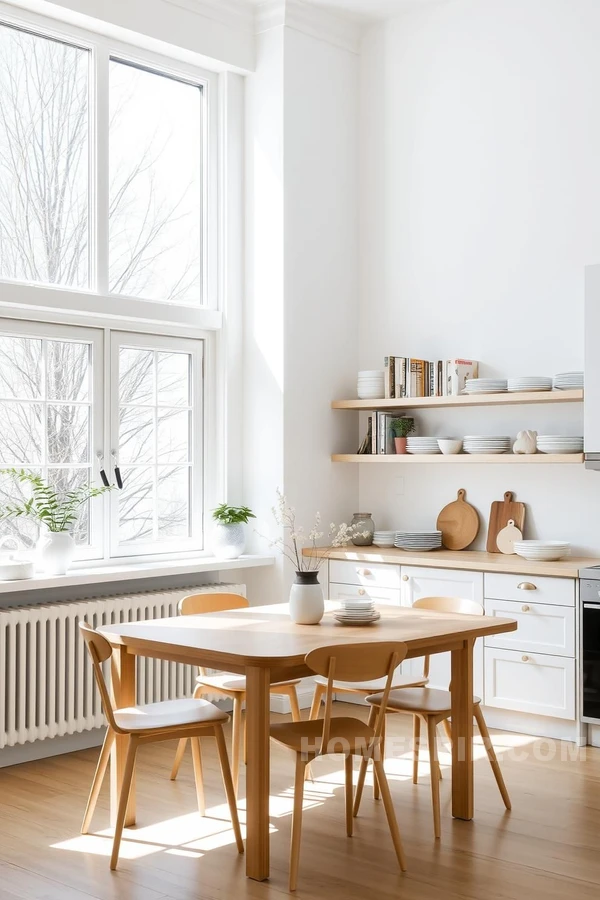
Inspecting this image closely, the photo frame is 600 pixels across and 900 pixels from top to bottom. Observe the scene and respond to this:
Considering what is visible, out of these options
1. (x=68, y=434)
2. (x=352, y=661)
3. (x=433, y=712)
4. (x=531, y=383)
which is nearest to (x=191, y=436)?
(x=68, y=434)

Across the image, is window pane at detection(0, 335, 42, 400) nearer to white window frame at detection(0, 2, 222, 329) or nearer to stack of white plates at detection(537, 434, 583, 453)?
white window frame at detection(0, 2, 222, 329)

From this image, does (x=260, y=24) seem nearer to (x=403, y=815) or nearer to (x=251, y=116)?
(x=251, y=116)

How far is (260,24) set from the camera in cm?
611

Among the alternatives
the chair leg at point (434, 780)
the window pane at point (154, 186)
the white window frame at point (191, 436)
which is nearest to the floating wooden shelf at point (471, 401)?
the white window frame at point (191, 436)

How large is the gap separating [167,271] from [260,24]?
5.18 ft

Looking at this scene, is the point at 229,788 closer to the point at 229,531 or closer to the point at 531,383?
the point at 229,531

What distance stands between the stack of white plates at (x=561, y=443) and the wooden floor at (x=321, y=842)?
1.53 m

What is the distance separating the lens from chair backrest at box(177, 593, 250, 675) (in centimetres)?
451

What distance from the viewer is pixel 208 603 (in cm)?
461

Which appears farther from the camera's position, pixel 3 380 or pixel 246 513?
pixel 246 513

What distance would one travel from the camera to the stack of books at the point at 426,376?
19.1ft

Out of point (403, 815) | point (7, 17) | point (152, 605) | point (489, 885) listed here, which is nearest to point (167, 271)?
point (7, 17)

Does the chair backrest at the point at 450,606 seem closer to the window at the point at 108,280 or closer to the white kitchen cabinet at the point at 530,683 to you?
the white kitchen cabinet at the point at 530,683

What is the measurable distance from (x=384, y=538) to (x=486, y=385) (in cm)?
112
